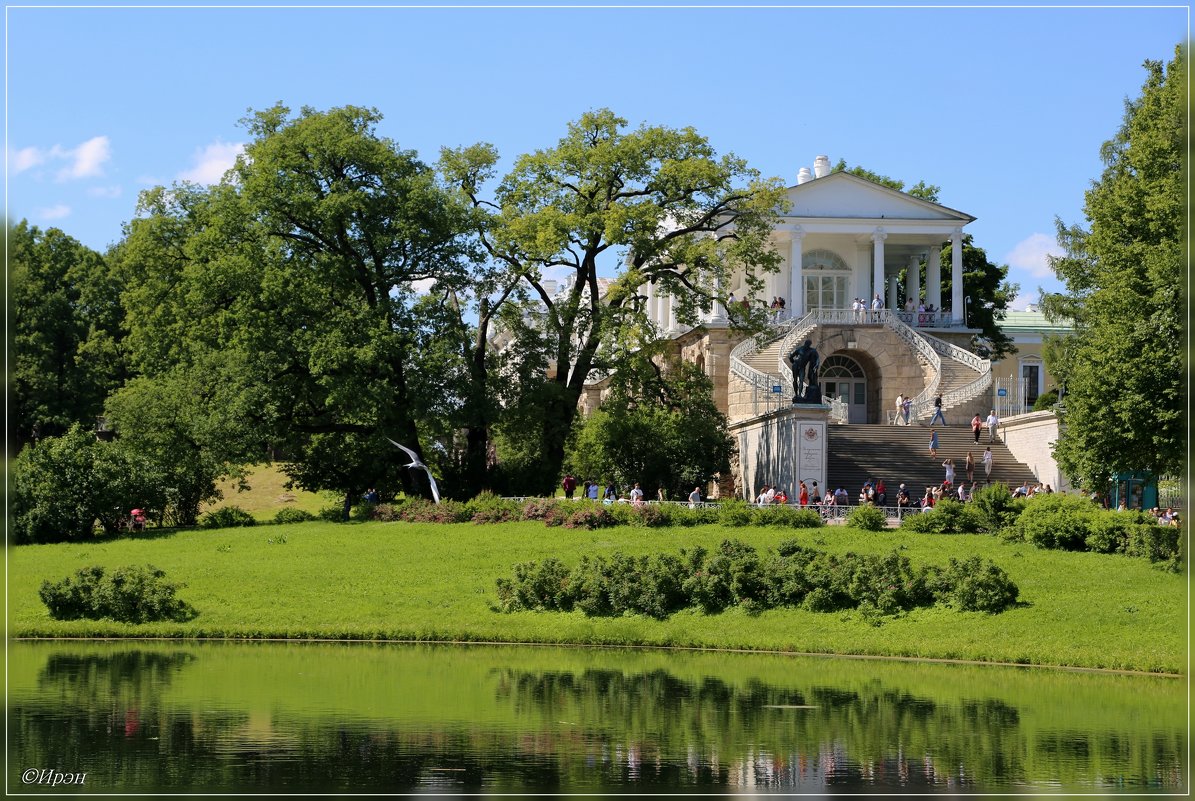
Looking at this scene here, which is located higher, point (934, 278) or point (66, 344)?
point (934, 278)

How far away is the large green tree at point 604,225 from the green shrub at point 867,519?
1076 centimetres

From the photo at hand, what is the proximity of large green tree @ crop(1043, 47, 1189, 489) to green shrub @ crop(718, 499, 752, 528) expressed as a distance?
8.08 metres

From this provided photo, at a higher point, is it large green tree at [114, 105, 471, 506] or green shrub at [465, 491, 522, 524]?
large green tree at [114, 105, 471, 506]

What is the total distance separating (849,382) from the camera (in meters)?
59.8

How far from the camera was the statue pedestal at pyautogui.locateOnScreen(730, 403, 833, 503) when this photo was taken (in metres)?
45.1

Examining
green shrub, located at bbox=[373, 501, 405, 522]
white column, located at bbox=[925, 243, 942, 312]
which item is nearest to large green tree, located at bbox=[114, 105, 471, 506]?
green shrub, located at bbox=[373, 501, 405, 522]

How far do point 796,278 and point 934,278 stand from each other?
20.8ft

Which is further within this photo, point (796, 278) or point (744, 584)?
point (796, 278)

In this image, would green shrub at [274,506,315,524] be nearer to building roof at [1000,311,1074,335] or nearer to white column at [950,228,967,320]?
white column at [950,228,967,320]

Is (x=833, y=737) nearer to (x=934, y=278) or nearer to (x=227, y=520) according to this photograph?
(x=227, y=520)

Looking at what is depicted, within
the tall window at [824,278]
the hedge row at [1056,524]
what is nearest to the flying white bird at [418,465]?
the hedge row at [1056,524]

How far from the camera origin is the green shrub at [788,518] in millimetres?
39188

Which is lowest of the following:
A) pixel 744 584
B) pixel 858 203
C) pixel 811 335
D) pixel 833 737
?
pixel 833 737

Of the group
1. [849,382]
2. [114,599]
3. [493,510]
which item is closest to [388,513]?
[493,510]
